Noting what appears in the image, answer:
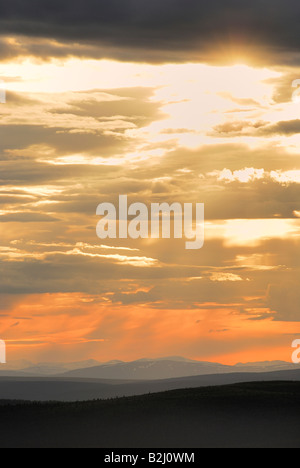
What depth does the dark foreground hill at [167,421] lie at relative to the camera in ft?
181

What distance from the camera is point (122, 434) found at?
5741 centimetres

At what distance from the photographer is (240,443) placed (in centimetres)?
5366

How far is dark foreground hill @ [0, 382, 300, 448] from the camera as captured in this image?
55312 millimetres

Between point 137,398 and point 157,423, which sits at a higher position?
point 137,398

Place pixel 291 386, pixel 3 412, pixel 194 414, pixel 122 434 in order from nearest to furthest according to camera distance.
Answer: pixel 122 434, pixel 194 414, pixel 3 412, pixel 291 386

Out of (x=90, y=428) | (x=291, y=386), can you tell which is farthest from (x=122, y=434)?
(x=291, y=386)

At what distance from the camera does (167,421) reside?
60.7 m

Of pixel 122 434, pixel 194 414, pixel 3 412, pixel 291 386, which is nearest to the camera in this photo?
pixel 122 434
